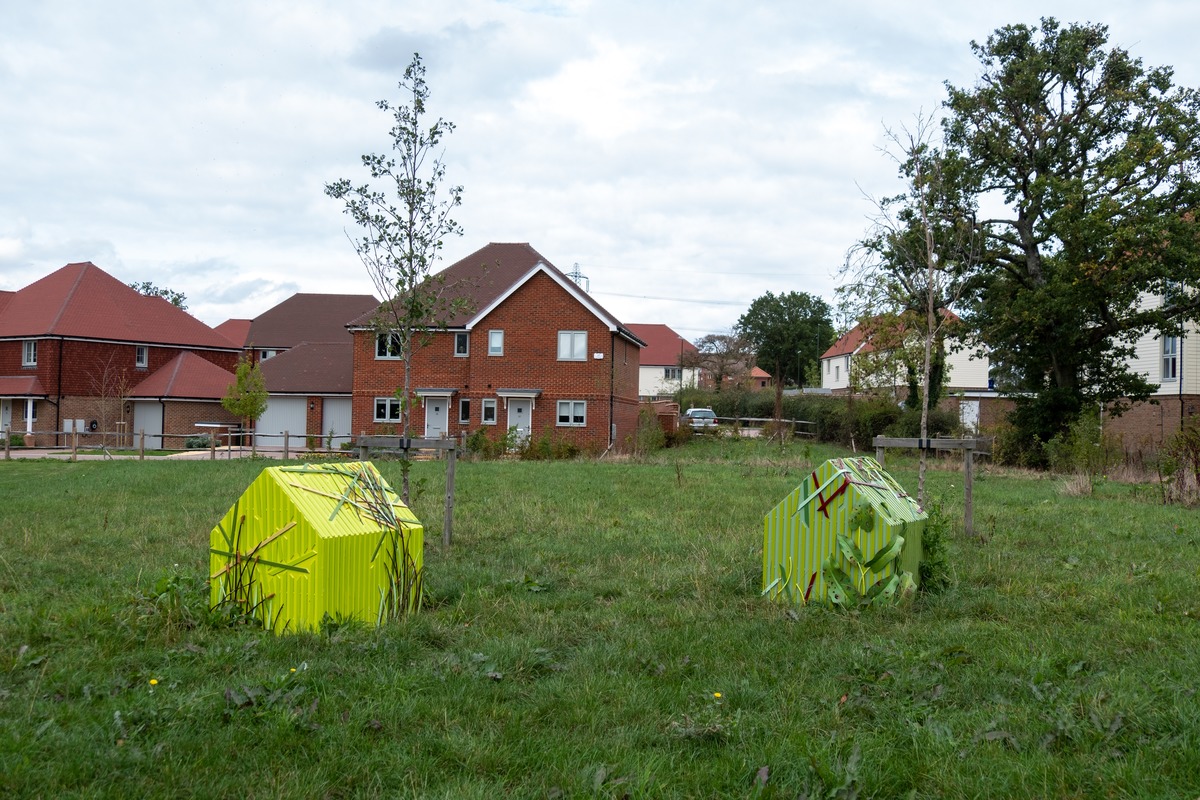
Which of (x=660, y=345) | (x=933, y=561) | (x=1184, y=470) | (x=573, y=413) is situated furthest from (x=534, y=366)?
(x=660, y=345)

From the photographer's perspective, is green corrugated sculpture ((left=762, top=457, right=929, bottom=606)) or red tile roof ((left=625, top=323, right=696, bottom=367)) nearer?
green corrugated sculpture ((left=762, top=457, right=929, bottom=606))

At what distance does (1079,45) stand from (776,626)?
28109 millimetres

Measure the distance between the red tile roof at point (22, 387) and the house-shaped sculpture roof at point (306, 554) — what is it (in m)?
42.2

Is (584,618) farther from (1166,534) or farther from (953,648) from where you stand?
(1166,534)

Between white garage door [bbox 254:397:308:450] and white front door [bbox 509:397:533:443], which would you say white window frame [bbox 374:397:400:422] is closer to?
white front door [bbox 509:397:533:443]

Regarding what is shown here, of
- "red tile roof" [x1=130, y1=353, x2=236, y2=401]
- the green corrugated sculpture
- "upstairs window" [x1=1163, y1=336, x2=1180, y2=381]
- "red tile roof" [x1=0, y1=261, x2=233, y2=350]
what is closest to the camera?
the green corrugated sculpture

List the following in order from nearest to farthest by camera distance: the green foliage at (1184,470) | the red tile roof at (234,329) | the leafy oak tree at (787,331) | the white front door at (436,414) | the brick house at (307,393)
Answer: the green foliage at (1184,470) → the white front door at (436,414) → the brick house at (307,393) → the red tile roof at (234,329) → the leafy oak tree at (787,331)

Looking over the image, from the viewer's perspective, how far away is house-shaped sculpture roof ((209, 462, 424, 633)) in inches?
249

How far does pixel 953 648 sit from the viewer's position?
238 inches

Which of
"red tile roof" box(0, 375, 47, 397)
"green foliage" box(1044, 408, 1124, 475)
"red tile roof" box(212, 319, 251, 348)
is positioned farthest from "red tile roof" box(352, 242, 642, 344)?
"red tile roof" box(212, 319, 251, 348)

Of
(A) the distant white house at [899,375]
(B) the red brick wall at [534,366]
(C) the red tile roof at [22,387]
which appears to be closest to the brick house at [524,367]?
(B) the red brick wall at [534,366]

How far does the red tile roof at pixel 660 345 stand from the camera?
320 feet

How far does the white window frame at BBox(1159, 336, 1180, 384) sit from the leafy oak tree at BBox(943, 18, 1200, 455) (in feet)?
23.8

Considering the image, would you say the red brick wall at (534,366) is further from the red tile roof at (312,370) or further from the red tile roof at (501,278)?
the red tile roof at (312,370)
